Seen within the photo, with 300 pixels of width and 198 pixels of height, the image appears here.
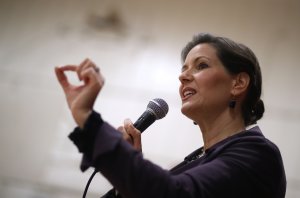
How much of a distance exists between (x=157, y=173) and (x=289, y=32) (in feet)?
7.33

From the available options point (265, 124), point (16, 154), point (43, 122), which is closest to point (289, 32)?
point (265, 124)

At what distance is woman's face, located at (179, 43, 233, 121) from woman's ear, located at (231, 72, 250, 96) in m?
0.02

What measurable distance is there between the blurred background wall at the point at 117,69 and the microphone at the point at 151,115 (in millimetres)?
1105

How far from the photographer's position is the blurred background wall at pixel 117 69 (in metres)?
2.25

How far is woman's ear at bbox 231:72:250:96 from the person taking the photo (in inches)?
43.6

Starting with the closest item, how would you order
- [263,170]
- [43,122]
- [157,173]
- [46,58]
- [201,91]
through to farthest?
[157,173] → [263,170] → [201,91] → [43,122] → [46,58]

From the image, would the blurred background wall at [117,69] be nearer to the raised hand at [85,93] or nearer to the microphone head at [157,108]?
the microphone head at [157,108]

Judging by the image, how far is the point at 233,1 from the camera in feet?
8.82

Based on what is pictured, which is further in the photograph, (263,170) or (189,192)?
(263,170)

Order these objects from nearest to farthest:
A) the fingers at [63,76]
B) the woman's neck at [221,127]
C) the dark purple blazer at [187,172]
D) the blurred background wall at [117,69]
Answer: the dark purple blazer at [187,172] < the fingers at [63,76] < the woman's neck at [221,127] < the blurred background wall at [117,69]

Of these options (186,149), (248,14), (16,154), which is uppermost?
(248,14)

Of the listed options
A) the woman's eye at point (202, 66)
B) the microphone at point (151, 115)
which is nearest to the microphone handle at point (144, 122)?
the microphone at point (151, 115)

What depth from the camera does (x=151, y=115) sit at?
3.70 ft

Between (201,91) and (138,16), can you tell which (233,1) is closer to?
(138,16)
